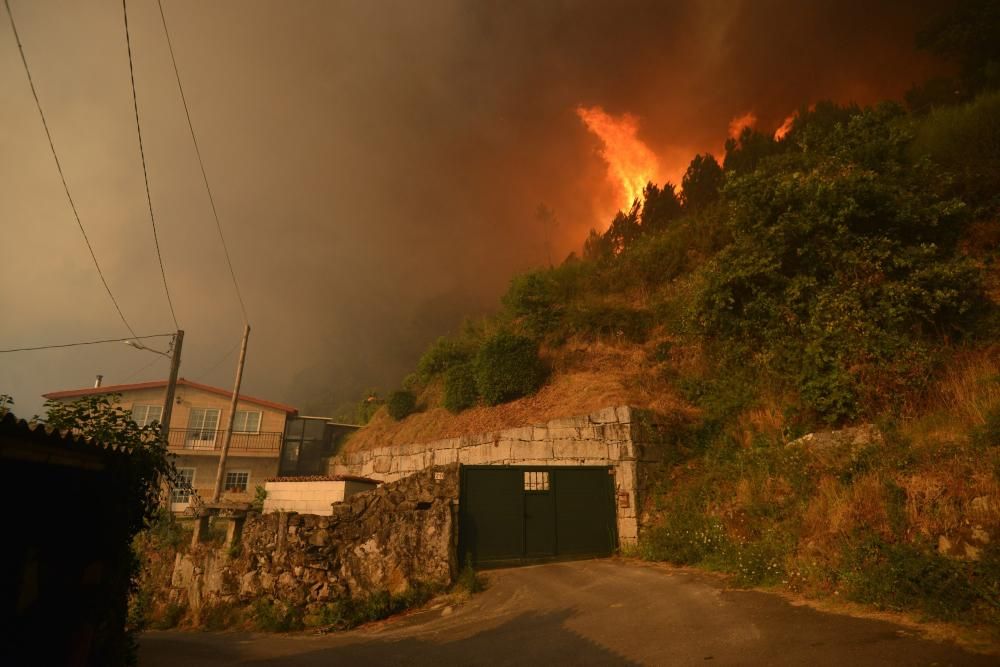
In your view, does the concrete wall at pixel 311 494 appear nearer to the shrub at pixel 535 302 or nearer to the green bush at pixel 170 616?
the green bush at pixel 170 616

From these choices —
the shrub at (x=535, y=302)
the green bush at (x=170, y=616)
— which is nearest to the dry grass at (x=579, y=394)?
the shrub at (x=535, y=302)

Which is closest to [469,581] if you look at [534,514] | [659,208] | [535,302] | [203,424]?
[534,514]

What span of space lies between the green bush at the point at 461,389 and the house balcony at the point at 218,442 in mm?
17307

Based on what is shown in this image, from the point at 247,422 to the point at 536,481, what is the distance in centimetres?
2702

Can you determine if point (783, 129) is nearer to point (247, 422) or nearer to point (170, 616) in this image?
point (170, 616)

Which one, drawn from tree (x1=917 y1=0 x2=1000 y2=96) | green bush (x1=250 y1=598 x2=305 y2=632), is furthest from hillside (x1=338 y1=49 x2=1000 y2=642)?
green bush (x1=250 y1=598 x2=305 y2=632)

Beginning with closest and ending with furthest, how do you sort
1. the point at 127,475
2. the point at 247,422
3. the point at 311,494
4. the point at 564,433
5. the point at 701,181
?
1. the point at 127,475
2. the point at 564,433
3. the point at 311,494
4. the point at 701,181
5. the point at 247,422

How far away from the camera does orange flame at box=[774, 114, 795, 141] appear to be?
23772 millimetres

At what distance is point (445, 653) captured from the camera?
282 inches

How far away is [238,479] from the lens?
1249 inches

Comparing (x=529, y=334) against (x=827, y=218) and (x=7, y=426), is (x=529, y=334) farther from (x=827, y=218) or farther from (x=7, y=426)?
(x=7, y=426)

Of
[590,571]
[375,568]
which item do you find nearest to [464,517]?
[375,568]

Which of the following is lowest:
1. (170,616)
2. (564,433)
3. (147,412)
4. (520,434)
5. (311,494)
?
(170,616)

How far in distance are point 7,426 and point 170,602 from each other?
11.1 m
